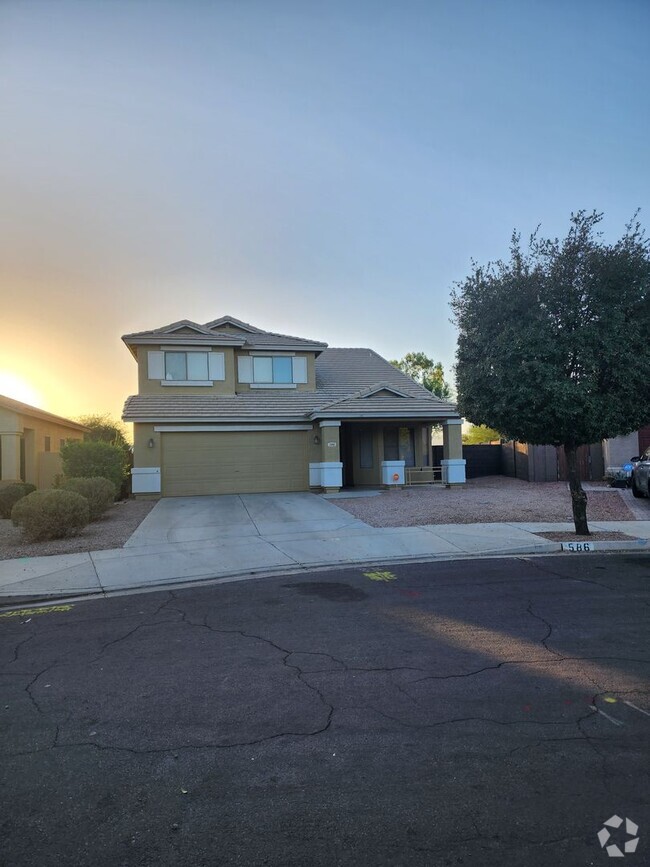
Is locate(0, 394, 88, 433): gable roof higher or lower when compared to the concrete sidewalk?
higher

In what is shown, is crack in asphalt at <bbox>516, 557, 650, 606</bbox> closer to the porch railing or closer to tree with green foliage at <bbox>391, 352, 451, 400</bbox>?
the porch railing

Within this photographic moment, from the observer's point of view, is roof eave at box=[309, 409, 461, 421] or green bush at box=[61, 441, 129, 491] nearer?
green bush at box=[61, 441, 129, 491]

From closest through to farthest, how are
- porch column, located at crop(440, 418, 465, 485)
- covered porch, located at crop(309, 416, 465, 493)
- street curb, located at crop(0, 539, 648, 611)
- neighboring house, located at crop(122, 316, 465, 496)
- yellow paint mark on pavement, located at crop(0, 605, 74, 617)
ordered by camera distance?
yellow paint mark on pavement, located at crop(0, 605, 74, 617) < street curb, located at crop(0, 539, 648, 611) < neighboring house, located at crop(122, 316, 465, 496) < covered porch, located at crop(309, 416, 465, 493) < porch column, located at crop(440, 418, 465, 485)

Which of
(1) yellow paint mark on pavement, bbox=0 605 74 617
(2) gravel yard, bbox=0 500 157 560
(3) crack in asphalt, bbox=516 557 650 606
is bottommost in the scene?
(3) crack in asphalt, bbox=516 557 650 606

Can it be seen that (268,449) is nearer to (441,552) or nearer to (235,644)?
(441,552)

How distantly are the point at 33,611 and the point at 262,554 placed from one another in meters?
4.21

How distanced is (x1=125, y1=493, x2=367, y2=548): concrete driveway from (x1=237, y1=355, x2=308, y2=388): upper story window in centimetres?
578

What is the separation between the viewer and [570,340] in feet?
36.9

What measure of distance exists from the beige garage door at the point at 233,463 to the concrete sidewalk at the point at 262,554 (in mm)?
8517

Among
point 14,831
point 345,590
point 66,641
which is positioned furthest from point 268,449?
point 14,831

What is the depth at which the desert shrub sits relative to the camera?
12.5 metres

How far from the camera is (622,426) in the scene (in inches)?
462

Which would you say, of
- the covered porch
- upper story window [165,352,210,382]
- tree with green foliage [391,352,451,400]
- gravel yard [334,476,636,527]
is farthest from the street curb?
tree with green foliage [391,352,451,400]

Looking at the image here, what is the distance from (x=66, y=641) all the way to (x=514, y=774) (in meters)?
4.85
